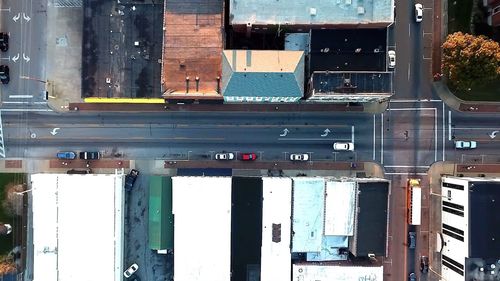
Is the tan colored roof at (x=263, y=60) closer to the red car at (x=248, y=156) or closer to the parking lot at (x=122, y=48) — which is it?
the parking lot at (x=122, y=48)

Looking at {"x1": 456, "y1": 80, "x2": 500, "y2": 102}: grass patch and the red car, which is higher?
{"x1": 456, "y1": 80, "x2": 500, "y2": 102}: grass patch

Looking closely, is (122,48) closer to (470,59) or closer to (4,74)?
(4,74)

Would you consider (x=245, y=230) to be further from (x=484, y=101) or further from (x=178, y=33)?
(x=484, y=101)

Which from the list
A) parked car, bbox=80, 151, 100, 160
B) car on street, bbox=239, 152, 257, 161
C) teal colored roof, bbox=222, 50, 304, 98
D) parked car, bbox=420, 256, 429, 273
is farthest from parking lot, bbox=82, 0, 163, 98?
parked car, bbox=420, 256, 429, 273

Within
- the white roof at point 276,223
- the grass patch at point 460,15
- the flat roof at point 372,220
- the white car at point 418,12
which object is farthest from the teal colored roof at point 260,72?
the grass patch at point 460,15

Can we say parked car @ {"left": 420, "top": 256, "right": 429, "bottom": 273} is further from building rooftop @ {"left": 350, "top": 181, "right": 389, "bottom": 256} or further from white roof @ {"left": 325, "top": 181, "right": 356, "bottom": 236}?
white roof @ {"left": 325, "top": 181, "right": 356, "bottom": 236}

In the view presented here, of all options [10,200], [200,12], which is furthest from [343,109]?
[10,200]
